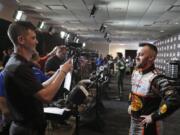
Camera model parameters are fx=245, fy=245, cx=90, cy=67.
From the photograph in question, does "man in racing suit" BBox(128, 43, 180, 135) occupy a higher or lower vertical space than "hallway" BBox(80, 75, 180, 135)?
higher

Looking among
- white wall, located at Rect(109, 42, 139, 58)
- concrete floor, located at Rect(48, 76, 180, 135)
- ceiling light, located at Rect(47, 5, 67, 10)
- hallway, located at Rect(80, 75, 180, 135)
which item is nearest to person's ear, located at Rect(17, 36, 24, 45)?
concrete floor, located at Rect(48, 76, 180, 135)

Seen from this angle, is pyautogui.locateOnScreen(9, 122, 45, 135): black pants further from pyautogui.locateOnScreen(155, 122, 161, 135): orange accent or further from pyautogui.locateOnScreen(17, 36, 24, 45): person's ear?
pyautogui.locateOnScreen(155, 122, 161, 135): orange accent

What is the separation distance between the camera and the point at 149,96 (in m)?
2.01

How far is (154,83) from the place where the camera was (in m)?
1.98

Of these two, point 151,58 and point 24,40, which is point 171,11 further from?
point 24,40

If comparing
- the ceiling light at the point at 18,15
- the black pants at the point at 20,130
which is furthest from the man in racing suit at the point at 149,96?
the ceiling light at the point at 18,15

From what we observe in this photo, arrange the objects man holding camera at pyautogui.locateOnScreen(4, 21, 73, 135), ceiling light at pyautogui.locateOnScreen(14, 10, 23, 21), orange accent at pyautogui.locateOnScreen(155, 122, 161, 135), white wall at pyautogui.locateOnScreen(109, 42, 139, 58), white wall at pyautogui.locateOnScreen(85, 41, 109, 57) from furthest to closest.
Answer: white wall at pyautogui.locateOnScreen(109, 42, 139, 58) → white wall at pyautogui.locateOnScreen(85, 41, 109, 57) → ceiling light at pyautogui.locateOnScreen(14, 10, 23, 21) → orange accent at pyautogui.locateOnScreen(155, 122, 161, 135) → man holding camera at pyautogui.locateOnScreen(4, 21, 73, 135)

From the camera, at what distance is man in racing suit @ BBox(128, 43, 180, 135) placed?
1.80 meters

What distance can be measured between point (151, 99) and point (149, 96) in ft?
0.11

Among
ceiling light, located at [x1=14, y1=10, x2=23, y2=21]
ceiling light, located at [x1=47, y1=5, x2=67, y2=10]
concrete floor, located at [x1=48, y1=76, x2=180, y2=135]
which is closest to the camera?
concrete floor, located at [x1=48, y1=76, x2=180, y2=135]

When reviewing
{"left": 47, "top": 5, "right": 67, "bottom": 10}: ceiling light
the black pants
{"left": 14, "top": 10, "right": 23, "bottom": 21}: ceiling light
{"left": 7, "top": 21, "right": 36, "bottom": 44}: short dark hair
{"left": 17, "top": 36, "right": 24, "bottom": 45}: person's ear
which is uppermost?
{"left": 47, "top": 5, "right": 67, "bottom": 10}: ceiling light

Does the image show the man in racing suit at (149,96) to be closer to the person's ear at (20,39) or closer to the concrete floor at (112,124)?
the person's ear at (20,39)

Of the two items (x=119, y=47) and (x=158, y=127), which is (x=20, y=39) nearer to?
(x=158, y=127)

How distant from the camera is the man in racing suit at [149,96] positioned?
1.80m
